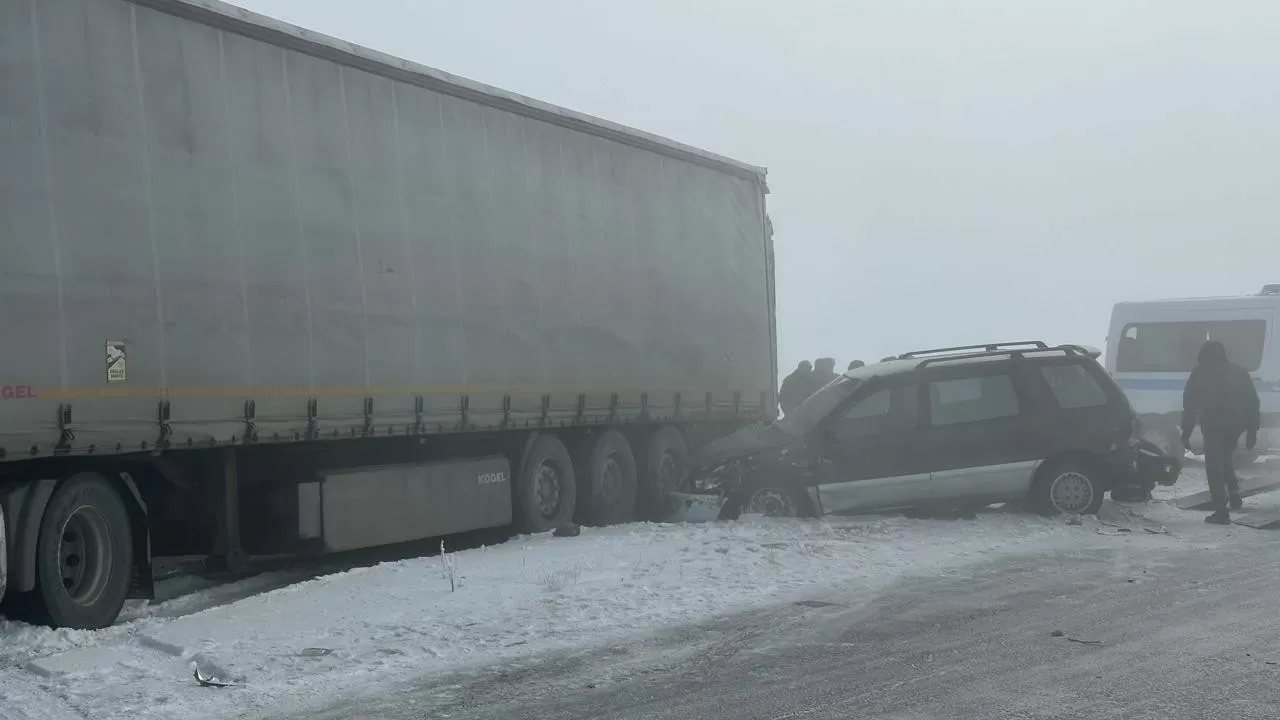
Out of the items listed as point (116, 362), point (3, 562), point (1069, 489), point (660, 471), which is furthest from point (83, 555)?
point (1069, 489)

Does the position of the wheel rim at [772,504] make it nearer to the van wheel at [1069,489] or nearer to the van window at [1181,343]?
the van wheel at [1069,489]

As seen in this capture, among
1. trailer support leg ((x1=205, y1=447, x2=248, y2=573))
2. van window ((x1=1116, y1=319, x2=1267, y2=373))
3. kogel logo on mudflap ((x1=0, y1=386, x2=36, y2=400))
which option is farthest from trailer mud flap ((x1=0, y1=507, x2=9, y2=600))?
van window ((x1=1116, y1=319, x2=1267, y2=373))

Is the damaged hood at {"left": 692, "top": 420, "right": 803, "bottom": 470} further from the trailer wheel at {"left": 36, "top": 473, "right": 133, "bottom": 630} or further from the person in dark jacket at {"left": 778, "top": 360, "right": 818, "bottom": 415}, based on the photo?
the trailer wheel at {"left": 36, "top": 473, "right": 133, "bottom": 630}

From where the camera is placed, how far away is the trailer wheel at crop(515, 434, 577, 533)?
14.8 metres

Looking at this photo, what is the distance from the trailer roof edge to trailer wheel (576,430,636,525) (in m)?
3.32

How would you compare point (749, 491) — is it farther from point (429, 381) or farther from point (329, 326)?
point (329, 326)

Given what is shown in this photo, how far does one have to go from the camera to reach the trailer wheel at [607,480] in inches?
624

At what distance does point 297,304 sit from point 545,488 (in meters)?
4.66

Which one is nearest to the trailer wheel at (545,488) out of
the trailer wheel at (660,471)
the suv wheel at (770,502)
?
the trailer wheel at (660,471)

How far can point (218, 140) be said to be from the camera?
414 inches

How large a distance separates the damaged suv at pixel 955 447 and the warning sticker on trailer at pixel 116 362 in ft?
22.0

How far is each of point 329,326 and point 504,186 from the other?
310cm

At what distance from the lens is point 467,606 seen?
31.0ft

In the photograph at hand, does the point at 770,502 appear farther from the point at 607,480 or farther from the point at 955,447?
the point at 607,480
